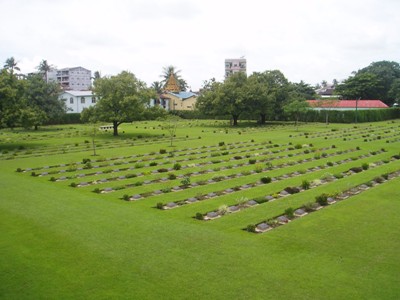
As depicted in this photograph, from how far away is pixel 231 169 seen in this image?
20.0 metres

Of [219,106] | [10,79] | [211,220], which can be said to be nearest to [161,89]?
[219,106]

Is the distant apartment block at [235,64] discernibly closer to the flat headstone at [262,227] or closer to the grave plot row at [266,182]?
the grave plot row at [266,182]

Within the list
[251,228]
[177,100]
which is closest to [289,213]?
[251,228]

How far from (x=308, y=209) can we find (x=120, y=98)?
2978cm

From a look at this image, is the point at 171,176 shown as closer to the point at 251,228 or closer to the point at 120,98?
the point at 251,228

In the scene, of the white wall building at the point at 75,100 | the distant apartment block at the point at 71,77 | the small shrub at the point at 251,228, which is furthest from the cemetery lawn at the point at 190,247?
the distant apartment block at the point at 71,77

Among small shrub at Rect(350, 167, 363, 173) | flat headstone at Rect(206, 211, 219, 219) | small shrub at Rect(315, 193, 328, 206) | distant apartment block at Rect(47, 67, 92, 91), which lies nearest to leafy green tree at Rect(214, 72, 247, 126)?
small shrub at Rect(350, 167, 363, 173)

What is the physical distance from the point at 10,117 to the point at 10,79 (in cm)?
381

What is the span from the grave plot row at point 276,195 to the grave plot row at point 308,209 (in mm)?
1376

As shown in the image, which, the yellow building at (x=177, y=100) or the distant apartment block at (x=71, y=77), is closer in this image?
the yellow building at (x=177, y=100)

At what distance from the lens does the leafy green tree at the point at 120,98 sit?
38906 mm

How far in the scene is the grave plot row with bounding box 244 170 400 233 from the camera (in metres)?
10.8

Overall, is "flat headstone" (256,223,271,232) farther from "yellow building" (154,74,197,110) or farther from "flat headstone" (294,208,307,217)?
"yellow building" (154,74,197,110)

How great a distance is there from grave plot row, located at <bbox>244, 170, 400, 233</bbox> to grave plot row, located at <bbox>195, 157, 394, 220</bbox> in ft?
4.51
